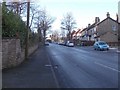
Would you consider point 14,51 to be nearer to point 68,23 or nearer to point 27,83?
point 27,83

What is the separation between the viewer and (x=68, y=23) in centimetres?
12912

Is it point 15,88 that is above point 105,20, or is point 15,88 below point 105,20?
below

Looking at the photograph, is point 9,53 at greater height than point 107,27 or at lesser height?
lesser

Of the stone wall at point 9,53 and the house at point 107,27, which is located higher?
the house at point 107,27

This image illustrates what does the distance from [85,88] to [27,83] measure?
7.96 ft

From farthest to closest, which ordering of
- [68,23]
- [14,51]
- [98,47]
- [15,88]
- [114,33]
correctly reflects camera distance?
[68,23] < [114,33] < [98,47] < [14,51] < [15,88]

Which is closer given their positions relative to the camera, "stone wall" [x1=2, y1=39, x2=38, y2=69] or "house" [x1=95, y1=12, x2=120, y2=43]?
"stone wall" [x1=2, y1=39, x2=38, y2=69]

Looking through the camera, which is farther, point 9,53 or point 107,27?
point 107,27

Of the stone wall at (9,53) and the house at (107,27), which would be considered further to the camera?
the house at (107,27)

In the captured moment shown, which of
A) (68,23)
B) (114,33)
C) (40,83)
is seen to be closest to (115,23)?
(114,33)

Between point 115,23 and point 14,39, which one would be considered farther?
point 115,23

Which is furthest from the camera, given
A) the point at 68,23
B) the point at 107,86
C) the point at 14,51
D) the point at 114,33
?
the point at 68,23

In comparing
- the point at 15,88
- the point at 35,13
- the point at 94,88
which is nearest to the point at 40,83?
the point at 15,88

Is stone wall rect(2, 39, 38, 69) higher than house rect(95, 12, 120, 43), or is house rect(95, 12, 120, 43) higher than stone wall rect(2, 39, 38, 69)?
house rect(95, 12, 120, 43)
